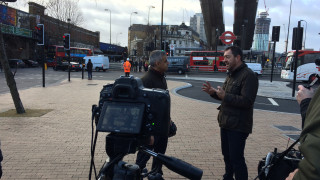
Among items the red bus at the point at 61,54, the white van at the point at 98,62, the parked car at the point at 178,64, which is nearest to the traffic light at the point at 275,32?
the parked car at the point at 178,64

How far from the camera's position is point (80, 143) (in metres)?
5.18

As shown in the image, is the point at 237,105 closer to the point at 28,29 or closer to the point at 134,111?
the point at 134,111

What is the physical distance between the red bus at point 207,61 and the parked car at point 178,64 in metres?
6.18

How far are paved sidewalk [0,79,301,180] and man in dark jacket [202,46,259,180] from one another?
2.65 ft

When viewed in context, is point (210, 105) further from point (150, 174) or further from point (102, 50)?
point (102, 50)

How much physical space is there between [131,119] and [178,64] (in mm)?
33192

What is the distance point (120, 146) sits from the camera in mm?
1547

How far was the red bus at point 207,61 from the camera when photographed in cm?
3881

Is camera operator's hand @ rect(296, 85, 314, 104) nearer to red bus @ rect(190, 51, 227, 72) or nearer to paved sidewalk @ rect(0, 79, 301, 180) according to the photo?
paved sidewalk @ rect(0, 79, 301, 180)

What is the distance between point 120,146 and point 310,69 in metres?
28.2

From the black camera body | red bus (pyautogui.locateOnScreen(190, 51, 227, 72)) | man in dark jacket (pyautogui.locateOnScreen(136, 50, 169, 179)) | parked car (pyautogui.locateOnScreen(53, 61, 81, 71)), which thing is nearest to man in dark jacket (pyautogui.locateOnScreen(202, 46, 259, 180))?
man in dark jacket (pyautogui.locateOnScreen(136, 50, 169, 179))

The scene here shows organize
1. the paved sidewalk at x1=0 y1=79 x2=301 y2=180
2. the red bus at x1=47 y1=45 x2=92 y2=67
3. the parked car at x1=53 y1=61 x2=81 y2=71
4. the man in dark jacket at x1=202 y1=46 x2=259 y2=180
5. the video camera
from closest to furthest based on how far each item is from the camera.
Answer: the video camera → the man in dark jacket at x1=202 y1=46 x2=259 y2=180 → the paved sidewalk at x1=0 y1=79 x2=301 y2=180 → the parked car at x1=53 y1=61 x2=81 y2=71 → the red bus at x1=47 y1=45 x2=92 y2=67

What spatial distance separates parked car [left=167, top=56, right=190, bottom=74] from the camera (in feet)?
112

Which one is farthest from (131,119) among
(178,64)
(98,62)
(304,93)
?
(98,62)
